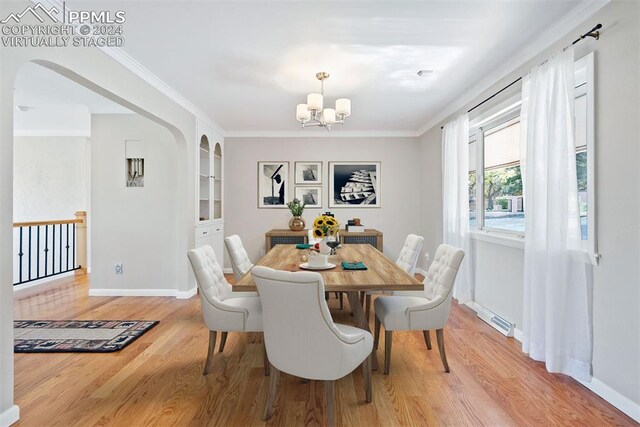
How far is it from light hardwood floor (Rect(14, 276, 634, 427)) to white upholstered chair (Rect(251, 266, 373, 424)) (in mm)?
400

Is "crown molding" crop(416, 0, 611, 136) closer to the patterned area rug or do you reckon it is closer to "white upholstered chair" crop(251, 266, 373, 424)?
"white upholstered chair" crop(251, 266, 373, 424)

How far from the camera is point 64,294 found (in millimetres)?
4355

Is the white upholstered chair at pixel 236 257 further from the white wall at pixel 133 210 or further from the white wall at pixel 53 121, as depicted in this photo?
the white wall at pixel 53 121

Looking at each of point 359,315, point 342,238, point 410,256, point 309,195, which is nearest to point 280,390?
point 359,315

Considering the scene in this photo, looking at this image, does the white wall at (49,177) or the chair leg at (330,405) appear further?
the white wall at (49,177)

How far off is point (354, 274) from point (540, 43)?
230 centimetres

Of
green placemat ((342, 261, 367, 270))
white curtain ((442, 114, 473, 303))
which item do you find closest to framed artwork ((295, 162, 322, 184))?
white curtain ((442, 114, 473, 303))

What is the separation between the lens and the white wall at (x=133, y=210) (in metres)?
4.28

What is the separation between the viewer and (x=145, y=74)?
3137 millimetres

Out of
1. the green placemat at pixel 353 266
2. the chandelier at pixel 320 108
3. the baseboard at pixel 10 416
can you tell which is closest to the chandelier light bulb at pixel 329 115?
the chandelier at pixel 320 108

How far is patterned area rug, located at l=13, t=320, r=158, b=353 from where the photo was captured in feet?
8.95

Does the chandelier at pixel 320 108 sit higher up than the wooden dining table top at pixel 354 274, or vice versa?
the chandelier at pixel 320 108

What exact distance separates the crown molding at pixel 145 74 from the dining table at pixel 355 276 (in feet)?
6.91

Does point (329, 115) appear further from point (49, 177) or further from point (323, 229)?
point (49, 177)
